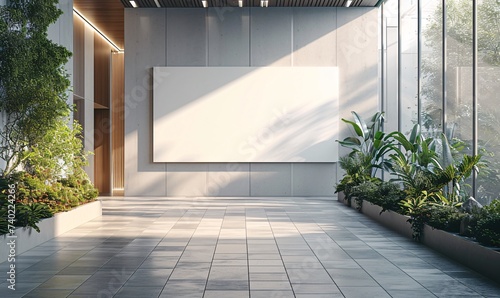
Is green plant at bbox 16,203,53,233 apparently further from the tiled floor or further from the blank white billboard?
the blank white billboard

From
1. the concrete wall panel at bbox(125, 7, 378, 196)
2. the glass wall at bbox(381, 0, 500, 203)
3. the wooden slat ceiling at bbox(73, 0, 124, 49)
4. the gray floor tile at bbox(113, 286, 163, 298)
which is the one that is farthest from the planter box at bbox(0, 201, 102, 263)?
the wooden slat ceiling at bbox(73, 0, 124, 49)

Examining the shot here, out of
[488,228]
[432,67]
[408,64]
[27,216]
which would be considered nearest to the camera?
[488,228]

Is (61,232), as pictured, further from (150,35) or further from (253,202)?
(150,35)

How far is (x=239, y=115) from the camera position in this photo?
784 inches

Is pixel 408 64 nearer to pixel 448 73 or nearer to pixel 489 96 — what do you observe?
pixel 448 73

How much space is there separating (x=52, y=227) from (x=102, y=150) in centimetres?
1355

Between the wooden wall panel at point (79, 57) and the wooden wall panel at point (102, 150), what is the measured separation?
3.67 m

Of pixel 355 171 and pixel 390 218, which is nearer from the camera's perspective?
pixel 390 218

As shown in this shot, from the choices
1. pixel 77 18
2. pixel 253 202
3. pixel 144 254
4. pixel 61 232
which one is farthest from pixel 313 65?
pixel 144 254

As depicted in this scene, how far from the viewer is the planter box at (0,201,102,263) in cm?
854

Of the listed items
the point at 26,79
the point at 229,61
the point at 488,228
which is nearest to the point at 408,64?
the point at 229,61

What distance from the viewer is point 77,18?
64.2ft

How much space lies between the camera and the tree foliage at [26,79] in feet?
36.1

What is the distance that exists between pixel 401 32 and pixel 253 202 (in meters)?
5.97
